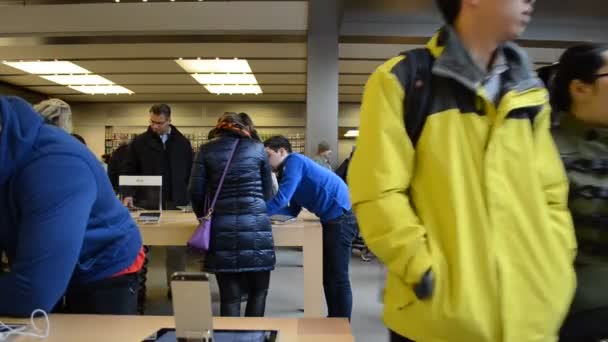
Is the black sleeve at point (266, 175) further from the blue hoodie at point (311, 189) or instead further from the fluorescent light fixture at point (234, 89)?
the fluorescent light fixture at point (234, 89)

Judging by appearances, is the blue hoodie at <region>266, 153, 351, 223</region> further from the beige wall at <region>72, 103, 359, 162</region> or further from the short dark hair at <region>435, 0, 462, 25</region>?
the beige wall at <region>72, 103, 359, 162</region>

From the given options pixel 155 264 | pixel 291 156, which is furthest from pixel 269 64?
pixel 291 156

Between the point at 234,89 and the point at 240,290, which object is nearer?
the point at 240,290

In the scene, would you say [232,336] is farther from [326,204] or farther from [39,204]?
[326,204]

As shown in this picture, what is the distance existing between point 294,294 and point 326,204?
70.6 inches

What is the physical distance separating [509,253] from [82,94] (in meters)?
10.6

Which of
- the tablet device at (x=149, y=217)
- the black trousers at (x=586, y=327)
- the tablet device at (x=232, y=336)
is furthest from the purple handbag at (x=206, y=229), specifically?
A: the black trousers at (x=586, y=327)

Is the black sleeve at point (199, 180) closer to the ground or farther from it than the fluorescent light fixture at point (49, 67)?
closer to the ground

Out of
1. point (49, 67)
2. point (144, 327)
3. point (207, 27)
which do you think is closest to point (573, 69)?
point (144, 327)

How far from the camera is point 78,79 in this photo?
345 inches

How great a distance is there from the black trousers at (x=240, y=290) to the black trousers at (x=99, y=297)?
1554 mm

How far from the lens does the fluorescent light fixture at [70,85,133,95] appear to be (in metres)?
9.51

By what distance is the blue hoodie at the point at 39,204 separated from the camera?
3.91ft

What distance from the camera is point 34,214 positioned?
1188 millimetres
